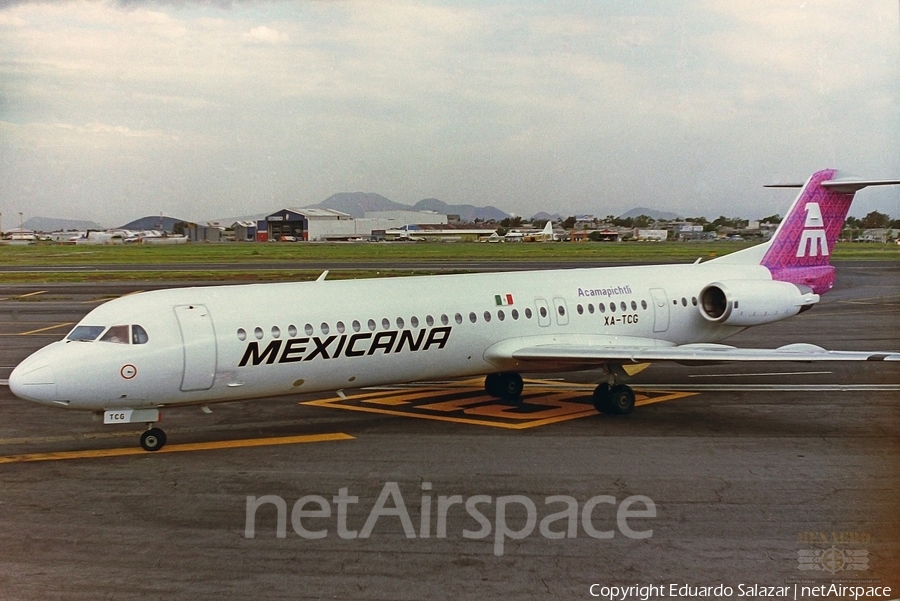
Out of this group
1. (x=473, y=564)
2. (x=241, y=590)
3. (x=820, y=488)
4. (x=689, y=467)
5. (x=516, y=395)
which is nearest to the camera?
(x=241, y=590)

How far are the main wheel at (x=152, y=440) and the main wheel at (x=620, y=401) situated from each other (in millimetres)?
9695

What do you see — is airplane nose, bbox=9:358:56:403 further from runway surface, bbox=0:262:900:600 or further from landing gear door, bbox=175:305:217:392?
landing gear door, bbox=175:305:217:392

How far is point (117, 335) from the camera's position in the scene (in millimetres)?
15016

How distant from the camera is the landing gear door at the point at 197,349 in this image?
50.0 feet

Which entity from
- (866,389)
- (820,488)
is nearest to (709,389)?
(866,389)

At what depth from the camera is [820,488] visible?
13.5m

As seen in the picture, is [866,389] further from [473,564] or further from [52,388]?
[52,388]

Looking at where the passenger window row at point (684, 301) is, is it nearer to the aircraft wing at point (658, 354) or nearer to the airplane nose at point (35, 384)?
the aircraft wing at point (658, 354)

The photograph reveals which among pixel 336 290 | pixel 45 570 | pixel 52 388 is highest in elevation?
pixel 336 290

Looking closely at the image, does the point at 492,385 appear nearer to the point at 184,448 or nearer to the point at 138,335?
the point at 184,448

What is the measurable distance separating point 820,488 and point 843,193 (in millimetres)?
13333

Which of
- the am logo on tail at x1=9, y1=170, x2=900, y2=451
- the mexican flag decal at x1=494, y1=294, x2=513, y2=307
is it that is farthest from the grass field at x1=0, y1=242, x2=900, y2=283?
the mexican flag decal at x1=494, y1=294, x2=513, y2=307

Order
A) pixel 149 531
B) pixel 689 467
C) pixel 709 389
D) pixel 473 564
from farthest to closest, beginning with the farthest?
pixel 709 389, pixel 689 467, pixel 149 531, pixel 473 564

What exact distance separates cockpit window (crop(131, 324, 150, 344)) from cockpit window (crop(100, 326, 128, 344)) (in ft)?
0.40
